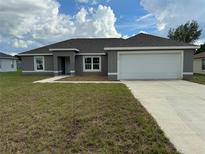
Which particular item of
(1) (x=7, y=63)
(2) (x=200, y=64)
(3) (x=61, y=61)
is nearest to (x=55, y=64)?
(3) (x=61, y=61)

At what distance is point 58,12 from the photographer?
2183 cm

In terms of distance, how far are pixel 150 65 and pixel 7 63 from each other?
2963 centimetres

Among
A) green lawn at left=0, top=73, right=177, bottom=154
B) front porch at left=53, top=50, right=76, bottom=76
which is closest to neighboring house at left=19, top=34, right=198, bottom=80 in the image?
front porch at left=53, top=50, right=76, bottom=76

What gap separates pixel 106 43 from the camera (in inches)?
991

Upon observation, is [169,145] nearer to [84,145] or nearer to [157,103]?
[84,145]

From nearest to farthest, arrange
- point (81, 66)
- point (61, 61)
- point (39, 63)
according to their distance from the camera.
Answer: point (81, 66) → point (61, 61) → point (39, 63)

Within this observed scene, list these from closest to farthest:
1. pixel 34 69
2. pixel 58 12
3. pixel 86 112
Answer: pixel 86 112
pixel 58 12
pixel 34 69

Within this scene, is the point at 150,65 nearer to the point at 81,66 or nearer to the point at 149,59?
the point at 149,59

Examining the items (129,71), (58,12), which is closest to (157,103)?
(129,71)

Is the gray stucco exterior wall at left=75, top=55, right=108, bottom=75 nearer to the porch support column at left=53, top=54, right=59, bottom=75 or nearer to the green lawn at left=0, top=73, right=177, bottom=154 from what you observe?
the porch support column at left=53, top=54, right=59, bottom=75

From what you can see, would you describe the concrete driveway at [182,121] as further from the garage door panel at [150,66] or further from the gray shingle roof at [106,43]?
the gray shingle roof at [106,43]

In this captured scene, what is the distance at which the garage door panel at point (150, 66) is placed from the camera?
53.6ft

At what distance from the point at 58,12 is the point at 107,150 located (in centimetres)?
2084

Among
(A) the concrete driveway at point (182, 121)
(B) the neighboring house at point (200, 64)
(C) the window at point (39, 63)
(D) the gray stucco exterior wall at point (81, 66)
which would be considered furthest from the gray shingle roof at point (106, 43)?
(B) the neighboring house at point (200, 64)
